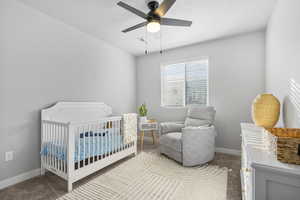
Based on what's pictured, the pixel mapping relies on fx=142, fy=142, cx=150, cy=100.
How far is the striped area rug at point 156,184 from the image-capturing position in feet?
5.29

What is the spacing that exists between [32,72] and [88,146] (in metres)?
1.33

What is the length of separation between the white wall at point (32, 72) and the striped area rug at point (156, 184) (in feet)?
3.31

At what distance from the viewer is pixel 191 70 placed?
11.4 ft

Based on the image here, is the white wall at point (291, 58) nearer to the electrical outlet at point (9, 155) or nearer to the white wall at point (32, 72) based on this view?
the white wall at point (32, 72)

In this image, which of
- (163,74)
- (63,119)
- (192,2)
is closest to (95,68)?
(63,119)

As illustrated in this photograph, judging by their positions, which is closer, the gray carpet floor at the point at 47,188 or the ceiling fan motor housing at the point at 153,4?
the gray carpet floor at the point at 47,188

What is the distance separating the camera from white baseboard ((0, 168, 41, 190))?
1759 mm

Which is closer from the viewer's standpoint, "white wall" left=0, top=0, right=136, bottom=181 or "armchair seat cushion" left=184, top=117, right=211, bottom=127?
"white wall" left=0, top=0, right=136, bottom=181

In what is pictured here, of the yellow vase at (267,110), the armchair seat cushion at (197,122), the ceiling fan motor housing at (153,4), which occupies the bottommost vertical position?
the armchair seat cushion at (197,122)

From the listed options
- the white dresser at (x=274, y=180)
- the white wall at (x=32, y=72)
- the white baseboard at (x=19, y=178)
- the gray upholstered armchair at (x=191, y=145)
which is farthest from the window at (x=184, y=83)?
the white baseboard at (x=19, y=178)

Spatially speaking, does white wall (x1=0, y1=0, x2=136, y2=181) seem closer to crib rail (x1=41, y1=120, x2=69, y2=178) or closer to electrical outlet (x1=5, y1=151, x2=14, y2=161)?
electrical outlet (x1=5, y1=151, x2=14, y2=161)

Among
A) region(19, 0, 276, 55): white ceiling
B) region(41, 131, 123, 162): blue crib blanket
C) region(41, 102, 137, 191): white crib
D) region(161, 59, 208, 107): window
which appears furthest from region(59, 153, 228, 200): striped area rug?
region(19, 0, 276, 55): white ceiling

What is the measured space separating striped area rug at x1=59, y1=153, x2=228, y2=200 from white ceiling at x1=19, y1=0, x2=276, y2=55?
2.38 meters

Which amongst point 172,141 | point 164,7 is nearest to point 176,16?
point 164,7
